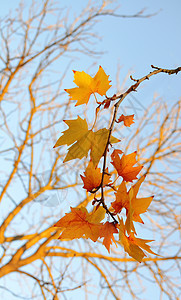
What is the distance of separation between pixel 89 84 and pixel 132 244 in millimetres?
181

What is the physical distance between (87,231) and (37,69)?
267 centimetres

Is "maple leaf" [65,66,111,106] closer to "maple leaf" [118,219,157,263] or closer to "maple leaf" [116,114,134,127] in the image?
"maple leaf" [116,114,134,127]

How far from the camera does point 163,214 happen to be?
258 cm

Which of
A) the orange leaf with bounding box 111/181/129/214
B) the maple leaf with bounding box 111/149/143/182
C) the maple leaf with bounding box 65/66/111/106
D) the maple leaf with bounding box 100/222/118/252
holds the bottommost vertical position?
the maple leaf with bounding box 100/222/118/252

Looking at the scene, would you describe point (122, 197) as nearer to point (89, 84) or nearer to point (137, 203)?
point (137, 203)

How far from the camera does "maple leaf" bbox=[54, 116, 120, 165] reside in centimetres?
31

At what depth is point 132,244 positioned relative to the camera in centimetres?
30

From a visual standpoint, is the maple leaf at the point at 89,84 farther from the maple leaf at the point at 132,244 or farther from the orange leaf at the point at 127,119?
the maple leaf at the point at 132,244

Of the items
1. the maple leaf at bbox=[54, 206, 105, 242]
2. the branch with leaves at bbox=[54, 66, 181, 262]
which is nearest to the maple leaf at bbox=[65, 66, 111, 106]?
the branch with leaves at bbox=[54, 66, 181, 262]

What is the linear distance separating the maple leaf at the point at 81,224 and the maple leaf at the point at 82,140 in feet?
0.18

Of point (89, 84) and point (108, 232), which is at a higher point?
point (89, 84)

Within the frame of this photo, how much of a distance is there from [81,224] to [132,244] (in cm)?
6

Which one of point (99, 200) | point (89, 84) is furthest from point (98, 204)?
point (89, 84)

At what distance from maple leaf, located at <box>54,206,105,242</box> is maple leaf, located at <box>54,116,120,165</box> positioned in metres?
0.05
